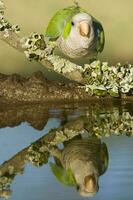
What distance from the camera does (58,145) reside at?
2682 millimetres

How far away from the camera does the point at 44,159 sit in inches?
99.8

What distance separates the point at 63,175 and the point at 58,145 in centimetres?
39

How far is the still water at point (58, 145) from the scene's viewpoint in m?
2.17

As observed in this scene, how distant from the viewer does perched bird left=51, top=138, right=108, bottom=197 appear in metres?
2.21

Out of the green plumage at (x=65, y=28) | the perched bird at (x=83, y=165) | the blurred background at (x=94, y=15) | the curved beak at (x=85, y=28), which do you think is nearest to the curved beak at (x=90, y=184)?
the perched bird at (x=83, y=165)

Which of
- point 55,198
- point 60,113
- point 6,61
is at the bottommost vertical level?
point 55,198

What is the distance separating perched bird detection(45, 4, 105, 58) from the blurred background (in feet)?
2.06

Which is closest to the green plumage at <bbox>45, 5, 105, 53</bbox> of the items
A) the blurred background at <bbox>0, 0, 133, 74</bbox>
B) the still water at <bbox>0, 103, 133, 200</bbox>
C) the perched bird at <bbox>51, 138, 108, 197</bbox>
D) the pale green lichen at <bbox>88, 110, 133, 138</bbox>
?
the still water at <bbox>0, 103, 133, 200</bbox>

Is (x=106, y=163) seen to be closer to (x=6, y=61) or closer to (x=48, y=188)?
(x=48, y=188)

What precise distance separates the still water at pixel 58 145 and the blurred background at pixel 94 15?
31.9 inches

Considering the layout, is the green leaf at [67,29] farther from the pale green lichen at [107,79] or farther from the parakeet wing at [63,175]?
the parakeet wing at [63,175]

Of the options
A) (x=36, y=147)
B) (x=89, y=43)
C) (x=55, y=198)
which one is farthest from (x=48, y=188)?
(x=89, y=43)

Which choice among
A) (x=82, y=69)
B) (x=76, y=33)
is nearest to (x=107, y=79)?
(x=82, y=69)

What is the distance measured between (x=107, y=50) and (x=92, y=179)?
2.10 metres
